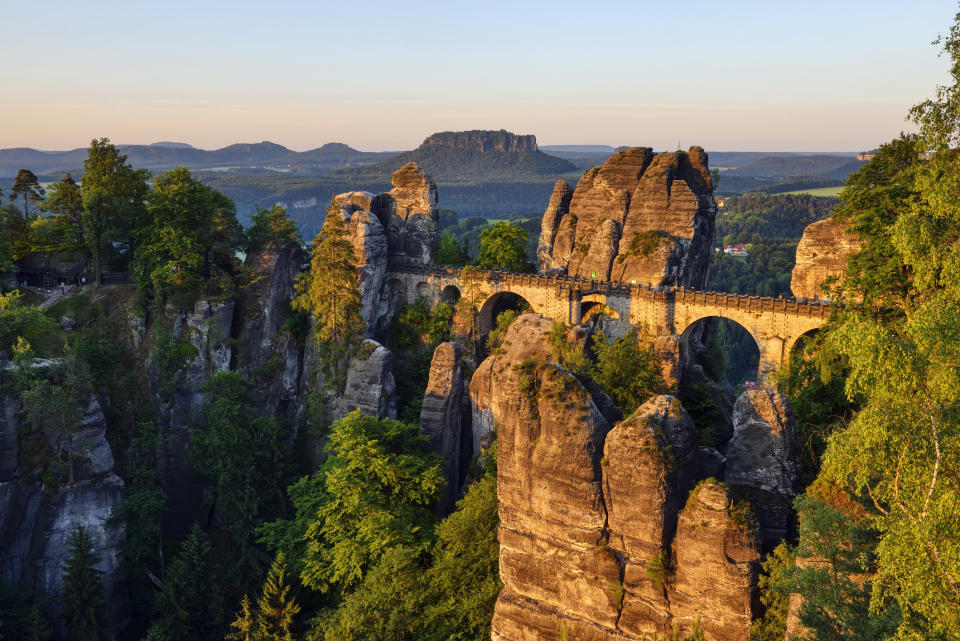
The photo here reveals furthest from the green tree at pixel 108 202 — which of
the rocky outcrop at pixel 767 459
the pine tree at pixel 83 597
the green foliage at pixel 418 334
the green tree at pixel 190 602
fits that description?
the rocky outcrop at pixel 767 459

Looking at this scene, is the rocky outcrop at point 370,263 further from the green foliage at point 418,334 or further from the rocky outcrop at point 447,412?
the rocky outcrop at point 447,412

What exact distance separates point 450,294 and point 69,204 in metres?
29.3

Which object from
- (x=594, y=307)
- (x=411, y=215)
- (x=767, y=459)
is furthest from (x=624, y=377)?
(x=411, y=215)

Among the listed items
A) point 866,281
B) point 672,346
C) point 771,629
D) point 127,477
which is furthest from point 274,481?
point 866,281

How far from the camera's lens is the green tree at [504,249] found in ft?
187

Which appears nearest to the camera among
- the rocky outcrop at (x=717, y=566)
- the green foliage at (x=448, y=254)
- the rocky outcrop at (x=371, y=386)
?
the rocky outcrop at (x=717, y=566)

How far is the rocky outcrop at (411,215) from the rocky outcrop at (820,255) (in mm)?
28557

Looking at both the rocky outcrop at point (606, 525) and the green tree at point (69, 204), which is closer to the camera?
the rocky outcrop at point (606, 525)

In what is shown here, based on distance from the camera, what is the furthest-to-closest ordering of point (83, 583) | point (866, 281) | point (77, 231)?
point (77, 231) < point (83, 583) < point (866, 281)

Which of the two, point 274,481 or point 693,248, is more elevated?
point 693,248

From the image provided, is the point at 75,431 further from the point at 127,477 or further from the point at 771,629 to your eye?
the point at 771,629

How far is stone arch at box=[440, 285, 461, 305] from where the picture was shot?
181ft

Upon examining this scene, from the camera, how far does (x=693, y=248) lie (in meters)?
50.5

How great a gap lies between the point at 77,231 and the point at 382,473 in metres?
32.6
